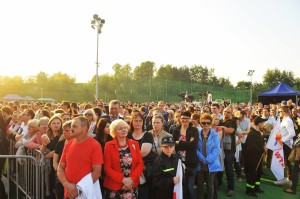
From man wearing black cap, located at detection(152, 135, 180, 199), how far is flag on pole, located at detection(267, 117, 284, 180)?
14.9ft

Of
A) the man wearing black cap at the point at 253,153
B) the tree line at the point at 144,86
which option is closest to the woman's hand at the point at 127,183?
the man wearing black cap at the point at 253,153

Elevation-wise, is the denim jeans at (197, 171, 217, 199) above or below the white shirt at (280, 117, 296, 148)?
below

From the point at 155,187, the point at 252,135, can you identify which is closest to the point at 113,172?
the point at 155,187

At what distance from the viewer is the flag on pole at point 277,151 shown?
25.2ft

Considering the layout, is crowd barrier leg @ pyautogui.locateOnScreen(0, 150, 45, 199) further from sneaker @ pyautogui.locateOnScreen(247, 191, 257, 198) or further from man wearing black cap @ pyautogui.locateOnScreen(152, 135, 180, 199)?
sneaker @ pyautogui.locateOnScreen(247, 191, 257, 198)

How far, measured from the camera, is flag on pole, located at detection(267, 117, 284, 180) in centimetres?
767

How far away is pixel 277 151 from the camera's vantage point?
25.6 feet

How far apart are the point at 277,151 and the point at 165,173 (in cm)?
481

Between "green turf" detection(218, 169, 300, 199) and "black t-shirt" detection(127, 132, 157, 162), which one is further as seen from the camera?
"green turf" detection(218, 169, 300, 199)

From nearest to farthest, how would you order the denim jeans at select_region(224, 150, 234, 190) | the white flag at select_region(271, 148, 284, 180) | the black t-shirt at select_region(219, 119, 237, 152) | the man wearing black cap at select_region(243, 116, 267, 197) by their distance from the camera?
the man wearing black cap at select_region(243, 116, 267, 197), the denim jeans at select_region(224, 150, 234, 190), the black t-shirt at select_region(219, 119, 237, 152), the white flag at select_region(271, 148, 284, 180)

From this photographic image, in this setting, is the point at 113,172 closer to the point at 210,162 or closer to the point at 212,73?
the point at 210,162

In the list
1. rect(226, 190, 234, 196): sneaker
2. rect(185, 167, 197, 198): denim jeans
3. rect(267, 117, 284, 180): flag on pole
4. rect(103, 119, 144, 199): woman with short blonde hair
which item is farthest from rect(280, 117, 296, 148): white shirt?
rect(103, 119, 144, 199): woman with short blonde hair

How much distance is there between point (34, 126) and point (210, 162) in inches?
134

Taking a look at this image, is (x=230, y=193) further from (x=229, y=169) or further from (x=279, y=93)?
(x=279, y=93)
